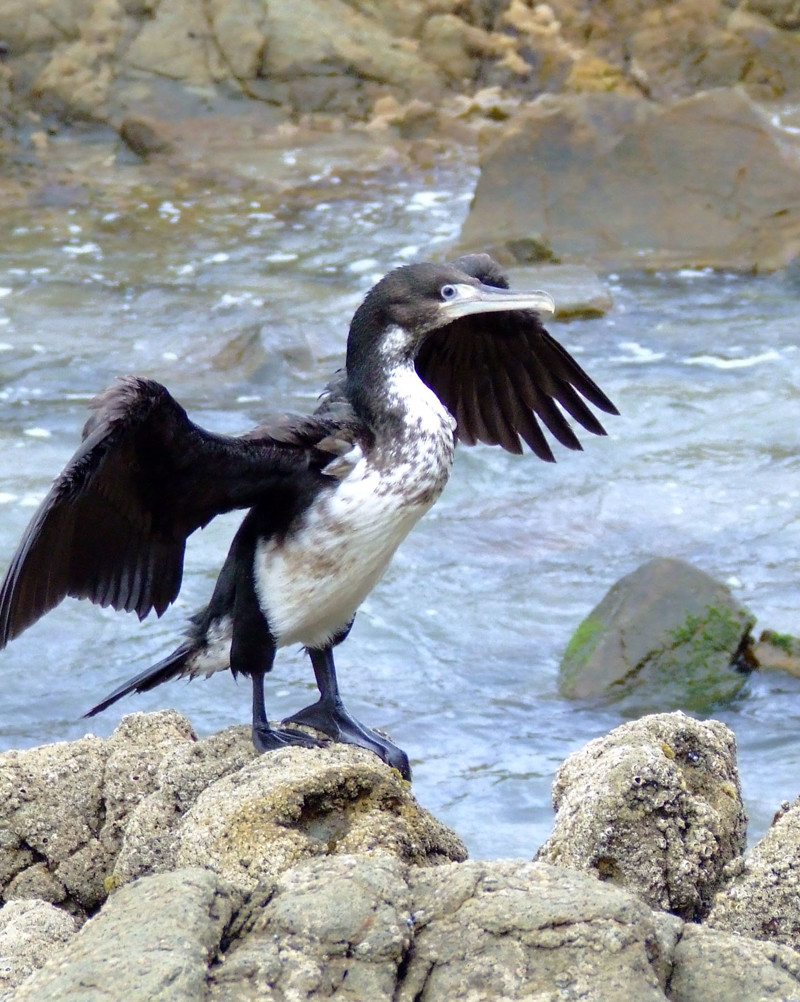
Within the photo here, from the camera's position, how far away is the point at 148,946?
2645 millimetres

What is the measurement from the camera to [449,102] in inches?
621

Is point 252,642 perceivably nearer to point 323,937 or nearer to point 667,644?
point 323,937

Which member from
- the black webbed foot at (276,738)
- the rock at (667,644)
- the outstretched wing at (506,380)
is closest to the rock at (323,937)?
the black webbed foot at (276,738)

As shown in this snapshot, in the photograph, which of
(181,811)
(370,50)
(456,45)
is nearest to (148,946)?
(181,811)

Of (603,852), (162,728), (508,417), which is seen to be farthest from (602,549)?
(603,852)

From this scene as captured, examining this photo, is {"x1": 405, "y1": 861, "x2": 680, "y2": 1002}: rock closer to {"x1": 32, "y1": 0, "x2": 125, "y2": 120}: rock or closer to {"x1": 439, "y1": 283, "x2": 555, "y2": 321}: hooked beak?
{"x1": 439, "y1": 283, "x2": 555, "y2": 321}: hooked beak

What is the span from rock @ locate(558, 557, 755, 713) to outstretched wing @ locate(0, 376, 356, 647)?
2689mm

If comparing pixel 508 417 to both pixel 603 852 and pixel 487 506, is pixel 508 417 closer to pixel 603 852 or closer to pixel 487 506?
pixel 603 852

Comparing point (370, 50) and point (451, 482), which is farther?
point (370, 50)

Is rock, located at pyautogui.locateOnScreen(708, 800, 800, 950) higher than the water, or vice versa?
rock, located at pyautogui.locateOnScreen(708, 800, 800, 950)

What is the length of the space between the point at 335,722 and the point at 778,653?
2880 millimetres

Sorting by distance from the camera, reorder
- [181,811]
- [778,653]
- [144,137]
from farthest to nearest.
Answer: [144,137] → [778,653] → [181,811]

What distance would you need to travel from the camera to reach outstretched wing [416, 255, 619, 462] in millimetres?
4992

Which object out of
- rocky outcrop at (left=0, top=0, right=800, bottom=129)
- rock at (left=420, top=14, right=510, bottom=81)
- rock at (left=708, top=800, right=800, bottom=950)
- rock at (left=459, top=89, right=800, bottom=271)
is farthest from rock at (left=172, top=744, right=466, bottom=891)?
rock at (left=420, top=14, right=510, bottom=81)
